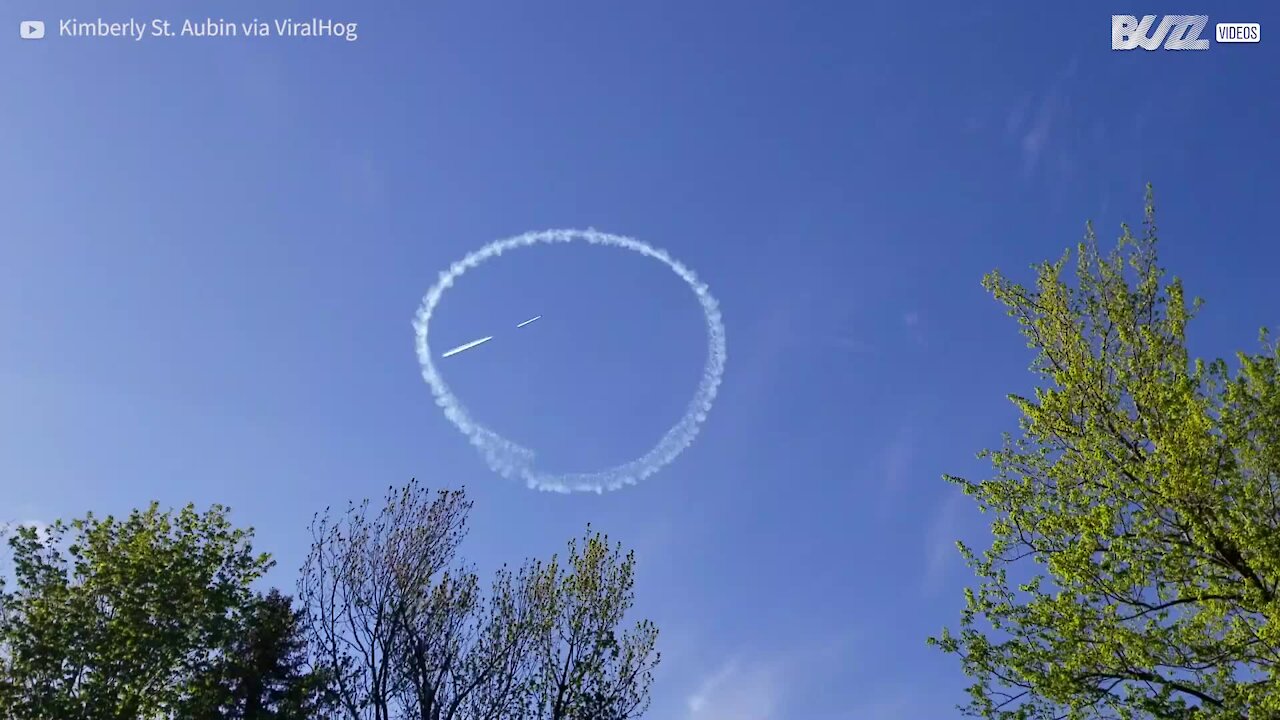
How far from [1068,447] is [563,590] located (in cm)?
1658

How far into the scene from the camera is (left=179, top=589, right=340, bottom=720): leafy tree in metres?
27.0

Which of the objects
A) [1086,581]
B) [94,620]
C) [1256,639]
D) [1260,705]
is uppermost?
[94,620]

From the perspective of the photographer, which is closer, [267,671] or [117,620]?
[117,620]

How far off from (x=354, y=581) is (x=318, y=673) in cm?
301

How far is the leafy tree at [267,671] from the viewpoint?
27000 mm

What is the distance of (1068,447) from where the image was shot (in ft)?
50.0

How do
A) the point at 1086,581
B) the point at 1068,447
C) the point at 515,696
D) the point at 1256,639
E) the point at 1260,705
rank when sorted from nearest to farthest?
the point at 1260,705 → the point at 1256,639 → the point at 1086,581 → the point at 1068,447 → the point at 515,696

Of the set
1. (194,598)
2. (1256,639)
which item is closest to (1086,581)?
(1256,639)

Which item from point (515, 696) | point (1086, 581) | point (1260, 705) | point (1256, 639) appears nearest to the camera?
point (1260, 705)

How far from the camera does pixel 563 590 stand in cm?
2670

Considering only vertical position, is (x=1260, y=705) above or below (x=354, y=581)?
below

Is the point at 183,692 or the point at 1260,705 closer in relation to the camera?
the point at 1260,705

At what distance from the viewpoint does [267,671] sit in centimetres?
3562

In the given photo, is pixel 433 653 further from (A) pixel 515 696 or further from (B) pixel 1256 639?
(B) pixel 1256 639
